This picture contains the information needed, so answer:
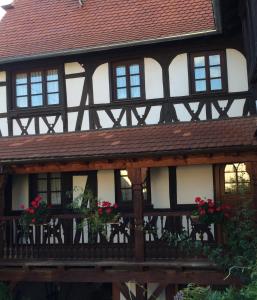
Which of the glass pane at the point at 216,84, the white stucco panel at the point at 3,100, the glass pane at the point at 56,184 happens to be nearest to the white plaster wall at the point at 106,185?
the glass pane at the point at 56,184

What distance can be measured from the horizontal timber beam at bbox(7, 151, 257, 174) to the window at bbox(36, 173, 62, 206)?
4.80 feet

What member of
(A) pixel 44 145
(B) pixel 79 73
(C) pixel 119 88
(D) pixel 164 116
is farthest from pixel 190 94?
(A) pixel 44 145

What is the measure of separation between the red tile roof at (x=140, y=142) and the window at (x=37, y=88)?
1.08 metres

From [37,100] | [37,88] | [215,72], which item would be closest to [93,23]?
[37,88]

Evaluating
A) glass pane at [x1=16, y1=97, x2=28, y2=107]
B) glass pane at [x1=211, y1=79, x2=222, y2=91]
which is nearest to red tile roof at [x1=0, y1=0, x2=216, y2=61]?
glass pane at [x1=16, y1=97, x2=28, y2=107]

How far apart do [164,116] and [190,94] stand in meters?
0.84

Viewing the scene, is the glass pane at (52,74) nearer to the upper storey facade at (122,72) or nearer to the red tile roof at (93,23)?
the upper storey facade at (122,72)

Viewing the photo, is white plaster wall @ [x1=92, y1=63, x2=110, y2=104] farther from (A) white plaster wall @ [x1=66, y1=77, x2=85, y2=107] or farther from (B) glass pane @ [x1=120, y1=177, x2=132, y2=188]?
(B) glass pane @ [x1=120, y1=177, x2=132, y2=188]

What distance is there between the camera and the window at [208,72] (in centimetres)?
1237

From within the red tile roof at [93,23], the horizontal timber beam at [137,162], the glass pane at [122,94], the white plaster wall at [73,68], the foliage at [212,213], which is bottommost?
the foliage at [212,213]

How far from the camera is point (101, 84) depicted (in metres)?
13.2

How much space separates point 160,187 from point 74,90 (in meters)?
3.40

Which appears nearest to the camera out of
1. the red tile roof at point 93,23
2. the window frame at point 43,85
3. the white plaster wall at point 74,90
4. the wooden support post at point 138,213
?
the wooden support post at point 138,213

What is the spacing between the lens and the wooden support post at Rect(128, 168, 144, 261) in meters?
11.1
